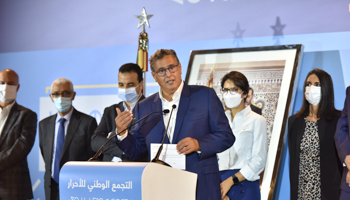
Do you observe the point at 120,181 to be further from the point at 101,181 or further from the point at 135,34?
the point at 135,34

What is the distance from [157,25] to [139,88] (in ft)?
5.36

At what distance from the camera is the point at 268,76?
160 inches

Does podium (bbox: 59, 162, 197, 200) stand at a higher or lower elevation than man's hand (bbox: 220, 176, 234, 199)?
higher

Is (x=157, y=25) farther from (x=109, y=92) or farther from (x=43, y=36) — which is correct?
(x=43, y=36)

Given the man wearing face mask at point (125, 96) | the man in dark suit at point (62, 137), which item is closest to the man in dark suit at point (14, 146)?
the man in dark suit at point (62, 137)

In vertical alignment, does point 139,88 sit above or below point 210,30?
below

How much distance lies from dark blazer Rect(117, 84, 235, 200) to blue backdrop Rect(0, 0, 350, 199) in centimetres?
196

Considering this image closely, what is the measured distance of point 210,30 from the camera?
4559 mm

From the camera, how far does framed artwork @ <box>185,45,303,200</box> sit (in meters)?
3.78

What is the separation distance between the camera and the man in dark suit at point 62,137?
3.60 m

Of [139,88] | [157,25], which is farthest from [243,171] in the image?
[157,25]

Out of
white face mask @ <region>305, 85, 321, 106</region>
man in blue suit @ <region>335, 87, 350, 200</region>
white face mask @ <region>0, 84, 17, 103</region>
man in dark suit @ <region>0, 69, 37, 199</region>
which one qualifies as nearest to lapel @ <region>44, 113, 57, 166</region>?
man in dark suit @ <region>0, 69, 37, 199</region>

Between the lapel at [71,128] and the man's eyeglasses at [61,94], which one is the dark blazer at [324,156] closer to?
the lapel at [71,128]

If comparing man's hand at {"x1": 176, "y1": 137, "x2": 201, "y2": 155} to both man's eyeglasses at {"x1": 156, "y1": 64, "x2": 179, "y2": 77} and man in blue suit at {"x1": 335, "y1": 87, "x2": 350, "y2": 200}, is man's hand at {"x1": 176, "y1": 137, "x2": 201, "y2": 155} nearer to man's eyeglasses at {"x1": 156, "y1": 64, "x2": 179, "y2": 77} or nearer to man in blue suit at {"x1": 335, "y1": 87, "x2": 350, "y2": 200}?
man's eyeglasses at {"x1": 156, "y1": 64, "x2": 179, "y2": 77}
